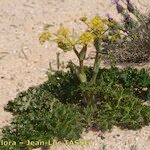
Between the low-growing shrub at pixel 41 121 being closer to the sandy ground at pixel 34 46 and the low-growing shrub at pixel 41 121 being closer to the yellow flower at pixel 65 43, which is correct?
the sandy ground at pixel 34 46

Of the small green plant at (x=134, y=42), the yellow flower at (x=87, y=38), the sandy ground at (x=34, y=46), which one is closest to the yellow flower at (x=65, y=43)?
the yellow flower at (x=87, y=38)

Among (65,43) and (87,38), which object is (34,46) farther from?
(87,38)

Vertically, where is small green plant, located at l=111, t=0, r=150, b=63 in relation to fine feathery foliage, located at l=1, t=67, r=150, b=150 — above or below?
above

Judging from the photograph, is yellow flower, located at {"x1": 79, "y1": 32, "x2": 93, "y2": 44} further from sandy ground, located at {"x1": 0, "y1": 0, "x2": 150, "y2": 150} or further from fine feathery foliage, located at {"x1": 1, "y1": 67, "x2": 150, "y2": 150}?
sandy ground, located at {"x1": 0, "y1": 0, "x2": 150, "y2": 150}

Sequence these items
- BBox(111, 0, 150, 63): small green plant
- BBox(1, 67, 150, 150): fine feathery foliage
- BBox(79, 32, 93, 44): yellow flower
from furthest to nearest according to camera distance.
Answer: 1. BBox(111, 0, 150, 63): small green plant
2. BBox(1, 67, 150, 150): fine feathery foliage
3. BBox(79, 32, 93, 44): yellow flower

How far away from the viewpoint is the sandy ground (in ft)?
15.5

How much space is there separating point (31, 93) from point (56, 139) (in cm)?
65

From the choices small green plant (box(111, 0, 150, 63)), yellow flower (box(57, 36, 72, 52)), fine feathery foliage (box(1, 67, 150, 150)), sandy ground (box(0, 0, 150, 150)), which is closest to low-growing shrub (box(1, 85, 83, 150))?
fine feathery foliage (box(1, 67, 150, 150))

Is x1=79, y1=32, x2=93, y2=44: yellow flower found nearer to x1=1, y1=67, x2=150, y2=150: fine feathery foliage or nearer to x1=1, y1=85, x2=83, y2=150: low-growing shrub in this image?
x1=1, y1=67, x2=150, y2=150: fine feathery foliage

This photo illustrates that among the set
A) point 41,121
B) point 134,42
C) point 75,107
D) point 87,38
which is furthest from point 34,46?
point 87,38

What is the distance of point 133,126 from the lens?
15.5 feet

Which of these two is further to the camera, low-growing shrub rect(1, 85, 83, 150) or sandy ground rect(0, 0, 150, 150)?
sandy ground rect(0, 0, 150, 150)

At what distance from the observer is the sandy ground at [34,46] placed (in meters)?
4.71

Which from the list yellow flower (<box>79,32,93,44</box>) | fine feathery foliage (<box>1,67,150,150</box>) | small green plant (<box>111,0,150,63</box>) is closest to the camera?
yellow flower (<box>79,32,93,44</box>)
